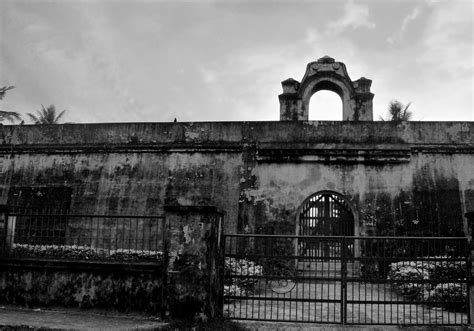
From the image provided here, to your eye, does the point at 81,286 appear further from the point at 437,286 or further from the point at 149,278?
the point at 437,286

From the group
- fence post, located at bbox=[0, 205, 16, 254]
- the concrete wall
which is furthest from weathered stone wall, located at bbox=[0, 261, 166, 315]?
the concrete wall

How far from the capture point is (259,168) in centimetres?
1249

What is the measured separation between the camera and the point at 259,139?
42.0ft

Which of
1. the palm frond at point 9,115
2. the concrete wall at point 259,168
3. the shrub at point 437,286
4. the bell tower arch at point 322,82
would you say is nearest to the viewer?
the shrub at point 437,286

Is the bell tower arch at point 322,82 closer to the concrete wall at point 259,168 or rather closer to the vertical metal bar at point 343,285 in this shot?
the concrete wall at point 259,168

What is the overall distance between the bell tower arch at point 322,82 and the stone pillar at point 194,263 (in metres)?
7.34

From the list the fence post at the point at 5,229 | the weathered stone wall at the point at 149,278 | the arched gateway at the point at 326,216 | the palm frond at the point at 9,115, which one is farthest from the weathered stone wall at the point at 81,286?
the palm frond at the point at 9,115

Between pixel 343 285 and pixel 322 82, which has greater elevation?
pixel 322 82

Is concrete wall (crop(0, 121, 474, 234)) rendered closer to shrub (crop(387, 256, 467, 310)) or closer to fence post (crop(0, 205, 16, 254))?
shrub (crop(387, 256, 467, 310))

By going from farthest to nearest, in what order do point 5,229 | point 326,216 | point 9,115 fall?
1. point 9,115
2. point 326,216
3. point 5,229

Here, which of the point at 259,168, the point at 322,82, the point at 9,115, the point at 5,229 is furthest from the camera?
the point at 9,115

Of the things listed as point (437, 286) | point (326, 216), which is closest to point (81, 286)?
point (437, 286)

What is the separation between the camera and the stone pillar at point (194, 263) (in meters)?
6.44

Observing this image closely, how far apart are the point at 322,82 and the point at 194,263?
8.57m
